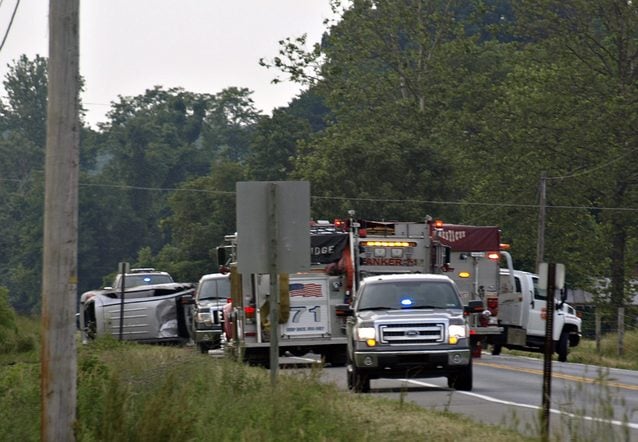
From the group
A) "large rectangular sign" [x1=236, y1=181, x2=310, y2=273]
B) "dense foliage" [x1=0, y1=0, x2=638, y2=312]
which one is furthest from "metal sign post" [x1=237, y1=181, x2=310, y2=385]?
"dense foliage" [x1=0, y1=0, x2=638, y2=312]

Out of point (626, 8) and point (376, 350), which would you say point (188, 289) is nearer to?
point (376, 350)

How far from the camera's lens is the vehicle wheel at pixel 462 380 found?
23.2 metres

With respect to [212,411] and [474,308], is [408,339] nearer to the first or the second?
[474,308]

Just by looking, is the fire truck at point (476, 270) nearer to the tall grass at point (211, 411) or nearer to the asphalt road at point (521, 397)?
the asphalt road at point (521, 397)

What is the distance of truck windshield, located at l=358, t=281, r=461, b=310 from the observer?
76.5 feet

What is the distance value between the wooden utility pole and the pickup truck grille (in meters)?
9.51

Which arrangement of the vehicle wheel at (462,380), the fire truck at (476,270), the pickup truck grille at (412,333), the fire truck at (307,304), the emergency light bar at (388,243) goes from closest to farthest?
1. the pickup truck grille at (412,333)
2. the vehicle wheel at (462,380)
3. the fire truck at (307,304)
4. the emergency light bar at (388,243)
5. the fire truck at (476,270)

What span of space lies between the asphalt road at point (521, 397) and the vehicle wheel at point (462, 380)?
0.49ft

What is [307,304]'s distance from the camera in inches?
1174

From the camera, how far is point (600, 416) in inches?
386

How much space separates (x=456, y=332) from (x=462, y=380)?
1203 millimetres

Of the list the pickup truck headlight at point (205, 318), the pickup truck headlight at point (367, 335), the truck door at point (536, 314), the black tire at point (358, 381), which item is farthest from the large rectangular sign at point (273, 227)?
the truck door at point (536, 314)

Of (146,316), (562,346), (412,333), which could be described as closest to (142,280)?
(146,316)

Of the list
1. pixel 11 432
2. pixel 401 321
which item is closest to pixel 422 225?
pixel 401 321
